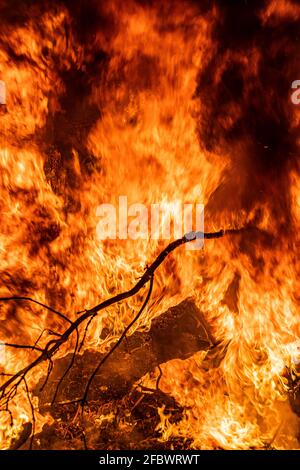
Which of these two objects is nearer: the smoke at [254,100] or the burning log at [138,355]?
the smoke at [254,100]

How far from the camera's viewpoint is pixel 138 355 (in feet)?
12.9

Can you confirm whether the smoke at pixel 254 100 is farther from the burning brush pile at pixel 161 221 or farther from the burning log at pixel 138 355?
the burning log at pixel 138 355

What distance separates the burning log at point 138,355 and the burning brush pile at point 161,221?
0.02 m

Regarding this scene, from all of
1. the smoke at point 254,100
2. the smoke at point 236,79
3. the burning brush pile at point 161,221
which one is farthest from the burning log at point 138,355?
the smoke at point 254,100

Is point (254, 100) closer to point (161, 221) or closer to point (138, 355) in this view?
Result: point (161, 221)

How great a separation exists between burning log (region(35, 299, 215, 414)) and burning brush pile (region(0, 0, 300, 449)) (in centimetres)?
2

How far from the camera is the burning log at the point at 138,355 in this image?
3.80 meters

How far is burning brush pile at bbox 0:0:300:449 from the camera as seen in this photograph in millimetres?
2781

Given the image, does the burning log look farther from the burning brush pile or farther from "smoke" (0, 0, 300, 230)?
"smoke" (0, 0, 300, 230)

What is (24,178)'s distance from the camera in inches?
137

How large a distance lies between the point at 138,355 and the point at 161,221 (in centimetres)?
157

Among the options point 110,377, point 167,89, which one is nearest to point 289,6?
point 167,89

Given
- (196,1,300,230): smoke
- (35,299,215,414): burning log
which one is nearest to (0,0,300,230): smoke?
(196,1,300,230): smoke

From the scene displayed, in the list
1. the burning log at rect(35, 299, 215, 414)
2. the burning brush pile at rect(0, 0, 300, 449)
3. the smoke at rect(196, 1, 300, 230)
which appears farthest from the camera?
the burning log at rect(35, 299, 215, 414)
